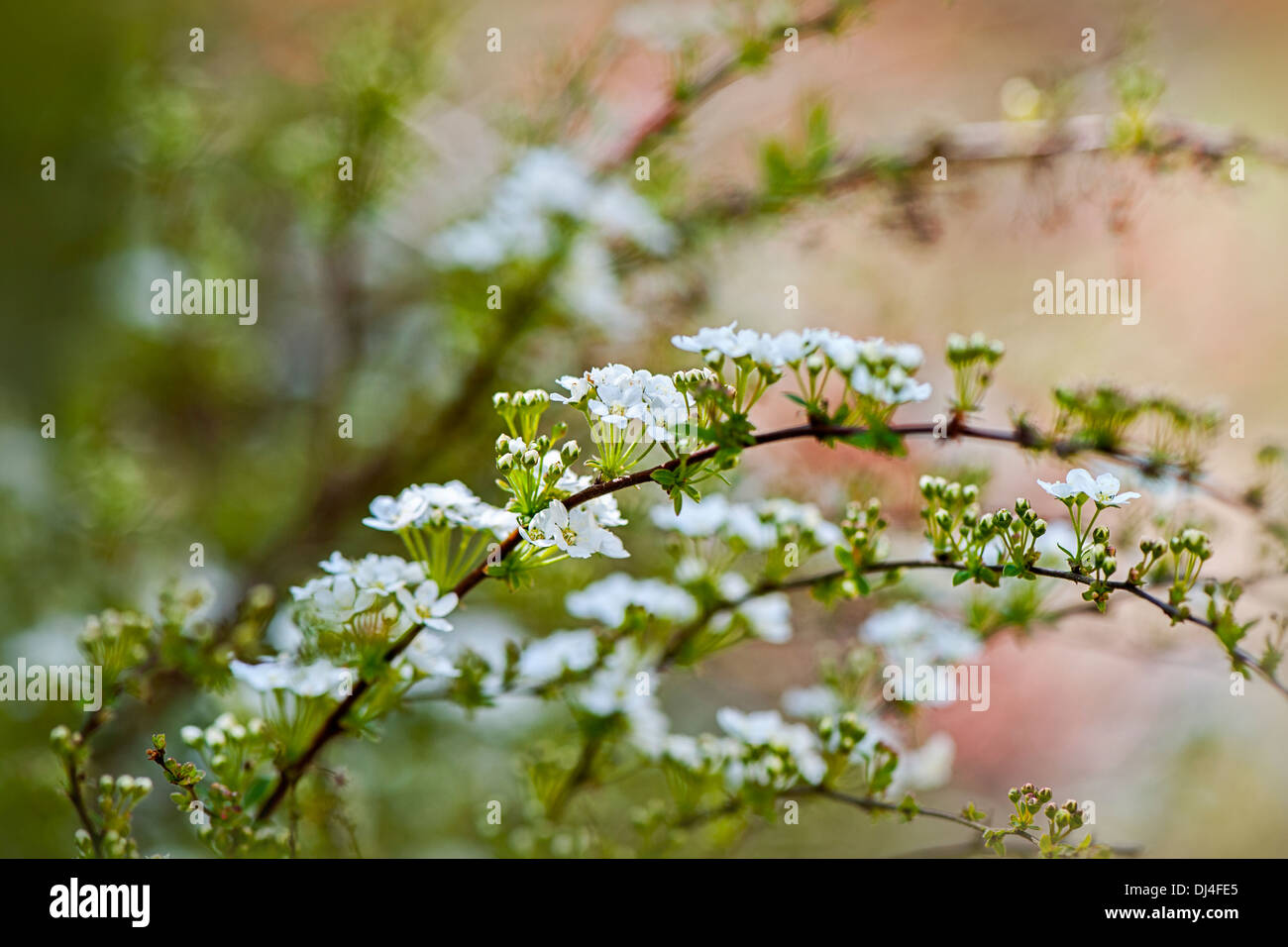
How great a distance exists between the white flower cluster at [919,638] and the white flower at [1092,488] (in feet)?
1.24

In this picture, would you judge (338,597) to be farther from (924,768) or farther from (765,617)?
(924,768)

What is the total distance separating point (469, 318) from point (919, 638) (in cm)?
79

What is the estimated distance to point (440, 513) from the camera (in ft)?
2.36

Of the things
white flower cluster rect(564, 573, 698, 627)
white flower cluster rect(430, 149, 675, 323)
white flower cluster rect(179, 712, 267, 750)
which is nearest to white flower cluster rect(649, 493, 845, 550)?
white flower cluster rect(564, 573, 698, 627)

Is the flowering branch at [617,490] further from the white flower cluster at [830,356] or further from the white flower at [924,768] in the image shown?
the white flower at [924,768]

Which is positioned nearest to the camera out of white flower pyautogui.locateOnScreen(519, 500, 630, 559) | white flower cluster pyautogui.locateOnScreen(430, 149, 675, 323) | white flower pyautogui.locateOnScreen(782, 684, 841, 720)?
white flower pyautogui.locateOnScreen(519, 500, 630, 559)

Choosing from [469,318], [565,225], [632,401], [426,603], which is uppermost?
[565,225]

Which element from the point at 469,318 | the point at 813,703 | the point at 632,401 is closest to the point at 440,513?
the point at 632,401

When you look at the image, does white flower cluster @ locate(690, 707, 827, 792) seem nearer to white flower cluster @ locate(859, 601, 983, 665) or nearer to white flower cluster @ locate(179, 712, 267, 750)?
white flower cluster @ locate(859, 601, 983, 665)

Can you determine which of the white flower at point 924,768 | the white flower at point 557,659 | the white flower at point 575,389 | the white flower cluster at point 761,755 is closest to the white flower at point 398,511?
the white flower at point 575,389

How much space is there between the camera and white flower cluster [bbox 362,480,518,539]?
71 cm

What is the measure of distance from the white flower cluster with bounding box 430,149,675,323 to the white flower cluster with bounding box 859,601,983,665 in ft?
1.98

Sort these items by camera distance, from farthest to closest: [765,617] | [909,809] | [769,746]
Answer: [765,617] < [769,746] < [909,809]
